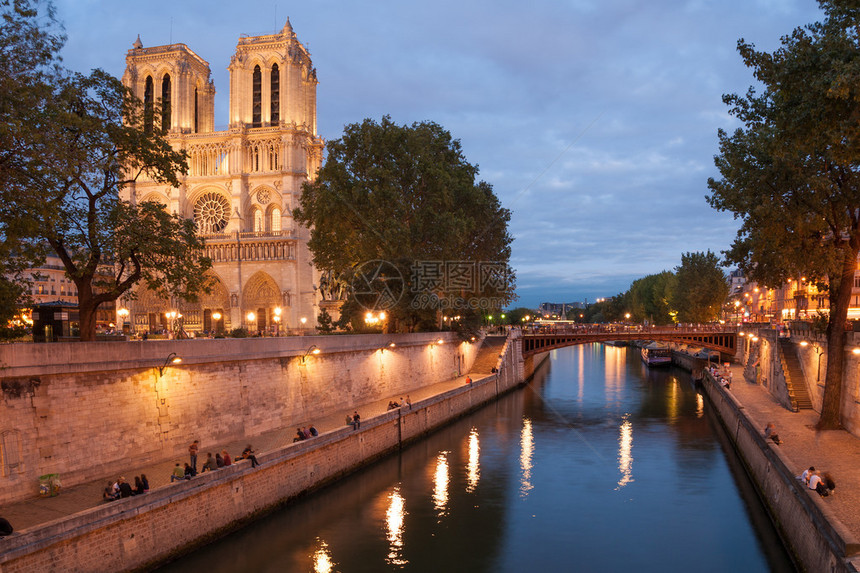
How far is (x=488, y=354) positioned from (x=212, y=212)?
36.0m

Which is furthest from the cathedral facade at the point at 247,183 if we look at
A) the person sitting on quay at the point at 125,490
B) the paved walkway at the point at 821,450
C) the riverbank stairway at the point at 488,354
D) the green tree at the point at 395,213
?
the person sitting on quay at the point at 125,490

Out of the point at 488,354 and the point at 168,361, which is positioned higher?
the point at 168,361

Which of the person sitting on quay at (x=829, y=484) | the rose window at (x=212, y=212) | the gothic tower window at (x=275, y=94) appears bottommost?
the person sitting on quay at (x=829, y=484)

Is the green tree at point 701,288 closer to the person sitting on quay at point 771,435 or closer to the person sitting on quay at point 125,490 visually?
the person sitting on quay at point 771,435

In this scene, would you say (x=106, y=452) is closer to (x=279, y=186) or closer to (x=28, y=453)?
(x=28, y=453)

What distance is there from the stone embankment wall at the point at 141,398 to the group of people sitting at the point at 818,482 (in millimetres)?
16985

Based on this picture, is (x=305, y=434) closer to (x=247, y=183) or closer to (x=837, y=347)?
(x=837, y=347)

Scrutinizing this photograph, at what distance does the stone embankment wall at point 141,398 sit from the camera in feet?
49.9

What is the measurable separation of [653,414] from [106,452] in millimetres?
32584

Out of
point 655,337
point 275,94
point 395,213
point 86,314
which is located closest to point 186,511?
point 86,314

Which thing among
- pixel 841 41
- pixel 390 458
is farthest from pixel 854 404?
pixel 390 458

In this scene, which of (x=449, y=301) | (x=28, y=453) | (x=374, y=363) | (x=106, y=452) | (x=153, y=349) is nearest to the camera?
(x=28, y=453)

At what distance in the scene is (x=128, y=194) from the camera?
7075cm

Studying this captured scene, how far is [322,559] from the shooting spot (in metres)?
17.3
